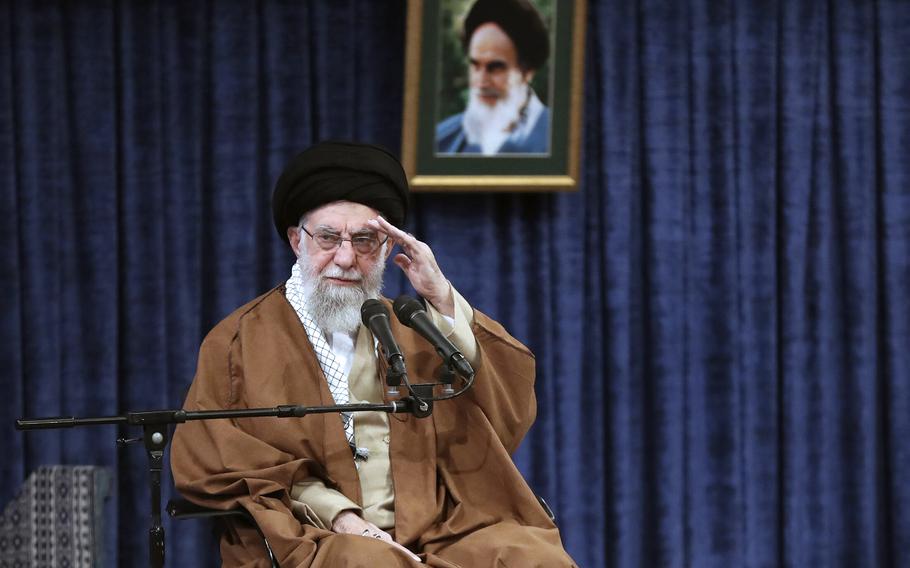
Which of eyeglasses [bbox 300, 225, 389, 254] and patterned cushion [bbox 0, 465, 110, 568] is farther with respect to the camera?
patterned cushion [bbox 0, 465, 110, 568]

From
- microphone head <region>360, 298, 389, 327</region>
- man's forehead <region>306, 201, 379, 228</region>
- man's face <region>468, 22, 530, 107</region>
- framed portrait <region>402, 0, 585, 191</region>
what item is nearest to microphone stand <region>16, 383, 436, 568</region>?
microphone head <region>360, 298, 389, 327</region>

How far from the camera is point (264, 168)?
4.15 metres

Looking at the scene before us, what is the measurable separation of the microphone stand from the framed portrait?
5.39ft

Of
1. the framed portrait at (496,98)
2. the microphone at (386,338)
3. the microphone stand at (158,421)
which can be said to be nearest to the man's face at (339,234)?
the microphone at (386,338)

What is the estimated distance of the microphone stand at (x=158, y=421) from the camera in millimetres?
2336

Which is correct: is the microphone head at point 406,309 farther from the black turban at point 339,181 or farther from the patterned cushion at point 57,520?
the patterned cushion at point 57,520

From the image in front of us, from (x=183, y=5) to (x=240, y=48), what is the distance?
0.25 meters

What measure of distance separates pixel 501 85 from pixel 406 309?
1.70m

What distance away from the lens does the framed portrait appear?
403 cm

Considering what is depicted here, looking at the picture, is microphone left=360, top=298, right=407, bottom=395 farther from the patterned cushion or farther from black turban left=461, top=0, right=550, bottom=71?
black turban left=461, top=0, right=550, bottom=71

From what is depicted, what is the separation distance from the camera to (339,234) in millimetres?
2973

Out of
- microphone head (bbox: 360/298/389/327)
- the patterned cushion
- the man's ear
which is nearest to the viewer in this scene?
microphone head (bbox: 360/298/389/327)

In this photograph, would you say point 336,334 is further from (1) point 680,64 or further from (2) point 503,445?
(1) point 680,64

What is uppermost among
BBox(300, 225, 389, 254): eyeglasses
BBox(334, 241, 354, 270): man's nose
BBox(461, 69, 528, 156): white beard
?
BBox(461, 69, 528, 156): white beard
